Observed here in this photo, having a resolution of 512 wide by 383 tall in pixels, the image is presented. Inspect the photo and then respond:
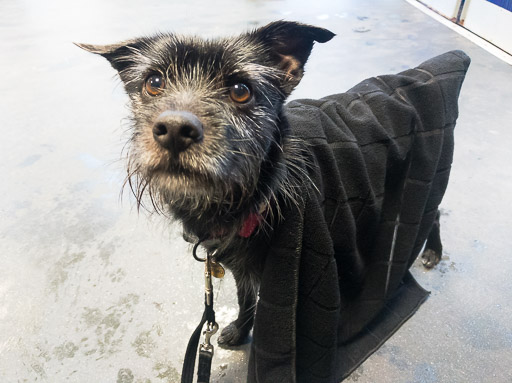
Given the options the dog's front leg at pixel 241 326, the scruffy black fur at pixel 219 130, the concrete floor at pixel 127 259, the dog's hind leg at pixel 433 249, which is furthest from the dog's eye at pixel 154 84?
the dog's hind leg at pixel 433 249

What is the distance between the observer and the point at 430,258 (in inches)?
62.5

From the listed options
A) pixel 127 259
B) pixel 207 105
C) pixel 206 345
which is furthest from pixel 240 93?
pixel 127 259

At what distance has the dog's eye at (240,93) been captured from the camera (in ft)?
2.94

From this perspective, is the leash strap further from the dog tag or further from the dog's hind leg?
the dog's hind leg

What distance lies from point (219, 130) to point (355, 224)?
0.59 meters

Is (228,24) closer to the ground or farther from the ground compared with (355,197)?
closer to the ground

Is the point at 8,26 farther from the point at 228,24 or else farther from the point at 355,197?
the point at 355,197

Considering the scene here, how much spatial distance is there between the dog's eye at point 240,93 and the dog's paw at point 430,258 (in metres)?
1.16

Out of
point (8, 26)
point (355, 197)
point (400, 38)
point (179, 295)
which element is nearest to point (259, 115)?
point (355, 197)

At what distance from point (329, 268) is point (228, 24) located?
12.1 ft

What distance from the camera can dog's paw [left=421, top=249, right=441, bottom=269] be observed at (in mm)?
1576

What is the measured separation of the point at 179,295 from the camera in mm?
1456

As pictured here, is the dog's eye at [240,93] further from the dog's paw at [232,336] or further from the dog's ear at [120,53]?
the dog's paw at [232,336]

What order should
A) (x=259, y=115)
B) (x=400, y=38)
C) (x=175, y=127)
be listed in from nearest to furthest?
(x=175, y=127), (x=259, y=115), (x=400, y=38)
